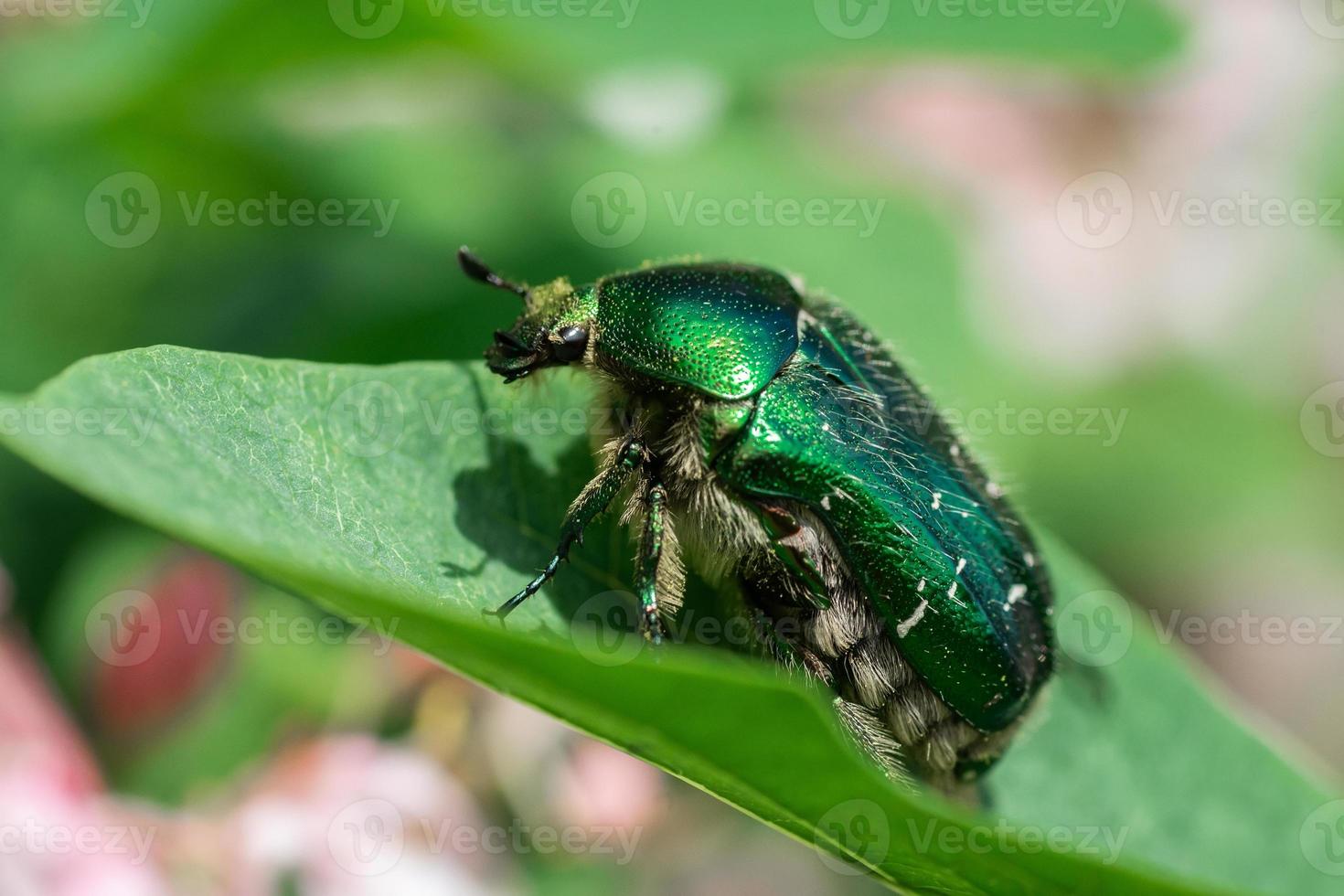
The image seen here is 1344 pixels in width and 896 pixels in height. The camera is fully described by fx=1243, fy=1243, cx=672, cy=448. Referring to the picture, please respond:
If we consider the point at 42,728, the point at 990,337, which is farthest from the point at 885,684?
the point at 990,337

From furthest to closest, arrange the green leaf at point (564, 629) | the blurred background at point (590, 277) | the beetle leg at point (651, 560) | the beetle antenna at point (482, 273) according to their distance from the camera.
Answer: the blurred background at point (590, 277)
the beetle antenna at point (482, 273)
the beetle leg at point (651, 560)
the green leaf at point (564, 629)

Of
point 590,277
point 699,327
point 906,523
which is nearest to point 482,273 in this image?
point 699,327

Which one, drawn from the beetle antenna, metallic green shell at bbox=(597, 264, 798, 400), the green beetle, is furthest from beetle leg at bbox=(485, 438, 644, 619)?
the beetle antenna

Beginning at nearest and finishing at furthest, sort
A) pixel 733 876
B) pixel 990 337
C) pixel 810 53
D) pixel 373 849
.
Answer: pixel 373 849
pixel 810 53
pixel 733 876
pixel 990 337

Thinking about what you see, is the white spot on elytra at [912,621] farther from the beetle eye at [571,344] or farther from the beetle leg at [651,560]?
the beetle eye at [571,344]

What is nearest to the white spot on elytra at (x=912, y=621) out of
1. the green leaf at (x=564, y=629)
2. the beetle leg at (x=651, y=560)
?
the green leaf at (x=564, y=629)

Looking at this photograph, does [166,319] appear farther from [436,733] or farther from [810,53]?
[810,53]
